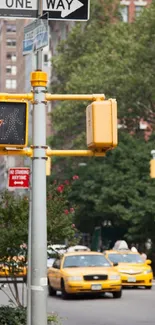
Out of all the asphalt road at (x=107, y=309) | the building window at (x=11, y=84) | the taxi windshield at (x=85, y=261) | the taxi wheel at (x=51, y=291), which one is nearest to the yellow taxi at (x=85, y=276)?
the taxi windshield at (x=85, y=261)

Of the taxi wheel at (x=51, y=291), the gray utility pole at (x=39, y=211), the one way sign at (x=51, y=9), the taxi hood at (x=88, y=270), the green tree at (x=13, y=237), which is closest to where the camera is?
the gray utility pole at (x=39, y=211)

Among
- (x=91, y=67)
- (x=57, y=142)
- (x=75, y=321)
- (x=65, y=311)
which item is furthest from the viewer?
(x=57, y=142)

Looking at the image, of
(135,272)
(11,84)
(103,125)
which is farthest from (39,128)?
(11,84)

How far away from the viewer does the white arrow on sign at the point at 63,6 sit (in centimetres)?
1004

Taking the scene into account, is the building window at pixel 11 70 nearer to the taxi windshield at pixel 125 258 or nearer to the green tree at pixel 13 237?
the taxi windshield at pixel 125 258

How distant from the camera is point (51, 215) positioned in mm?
17312

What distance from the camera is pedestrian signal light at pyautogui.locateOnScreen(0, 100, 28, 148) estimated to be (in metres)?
9.74

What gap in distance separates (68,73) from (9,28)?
3771 inches

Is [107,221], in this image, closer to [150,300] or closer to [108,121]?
[150,300]

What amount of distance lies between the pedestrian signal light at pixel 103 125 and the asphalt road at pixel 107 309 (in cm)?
907

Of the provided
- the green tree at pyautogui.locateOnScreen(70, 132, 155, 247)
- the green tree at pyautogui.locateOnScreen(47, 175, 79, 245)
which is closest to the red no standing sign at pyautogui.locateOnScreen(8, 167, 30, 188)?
the green tree at pyautogui.locateOnScreen(47, 175, 79, 245)

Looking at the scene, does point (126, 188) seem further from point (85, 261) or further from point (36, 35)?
point (36, 35)

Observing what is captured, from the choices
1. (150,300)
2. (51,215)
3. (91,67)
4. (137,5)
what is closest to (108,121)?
(51,215)

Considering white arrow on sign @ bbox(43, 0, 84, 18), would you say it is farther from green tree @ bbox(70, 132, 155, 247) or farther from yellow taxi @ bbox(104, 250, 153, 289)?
green tree @ bbox(70, 132, 155, 247)
